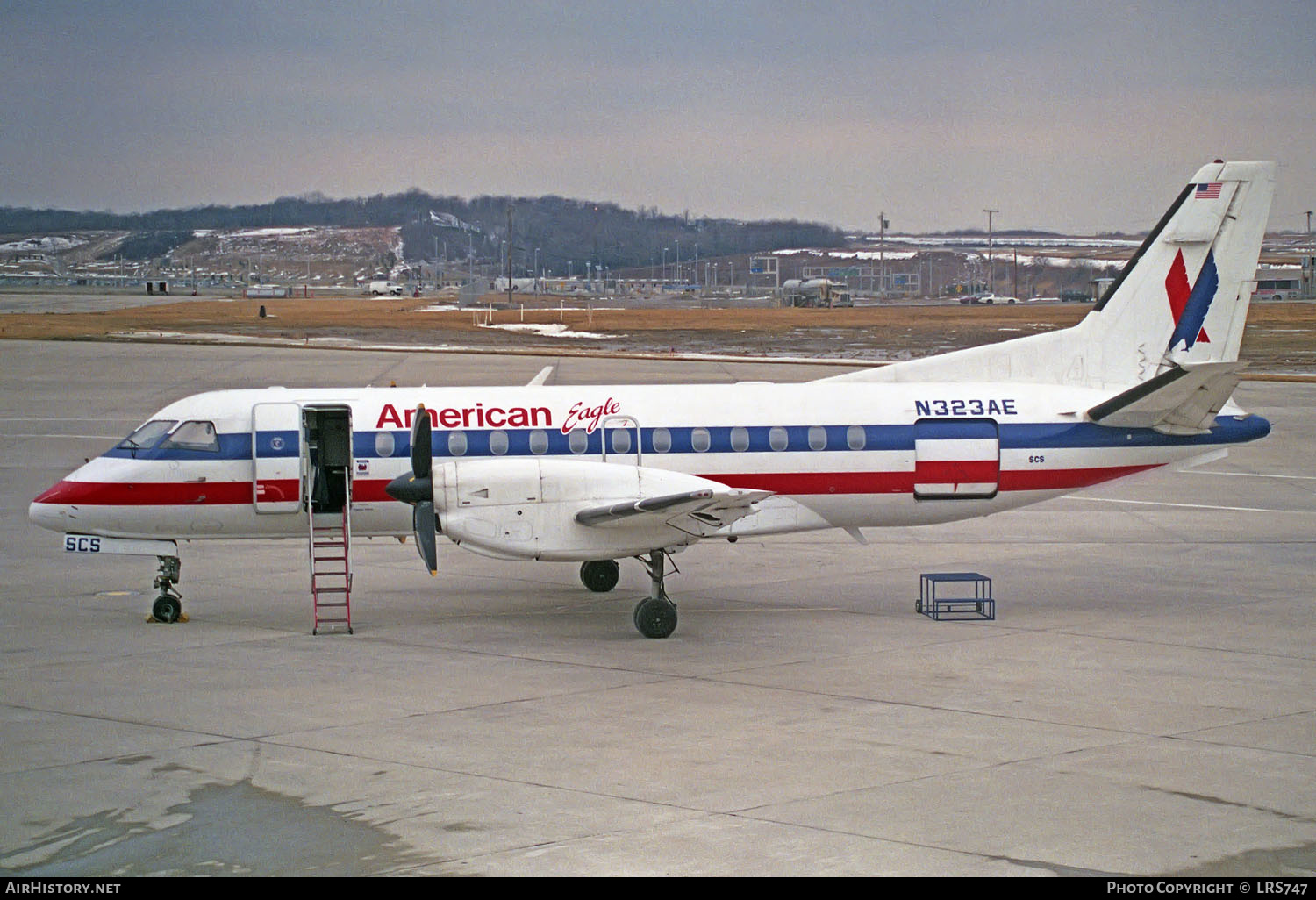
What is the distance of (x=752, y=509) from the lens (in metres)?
20.9

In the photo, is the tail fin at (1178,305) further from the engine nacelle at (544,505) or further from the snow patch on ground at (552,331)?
the snow patch on ground at (552,331)

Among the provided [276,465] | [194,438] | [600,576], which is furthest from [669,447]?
[194,438]

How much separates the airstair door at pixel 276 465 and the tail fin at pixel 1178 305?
10133mm

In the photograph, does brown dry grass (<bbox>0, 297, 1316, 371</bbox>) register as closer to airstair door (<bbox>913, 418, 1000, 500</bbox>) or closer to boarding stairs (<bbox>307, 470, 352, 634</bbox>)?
airstair door (<bbox>913, 418, 1000, 500</bbox>)

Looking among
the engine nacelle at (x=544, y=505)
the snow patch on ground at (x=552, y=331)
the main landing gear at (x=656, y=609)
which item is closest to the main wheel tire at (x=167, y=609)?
the engine nacelle at (x=544, y=505)

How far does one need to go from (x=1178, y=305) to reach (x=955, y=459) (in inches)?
195

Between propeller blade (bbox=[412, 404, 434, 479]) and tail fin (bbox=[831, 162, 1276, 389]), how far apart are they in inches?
329

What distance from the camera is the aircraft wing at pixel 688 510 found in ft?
59.8

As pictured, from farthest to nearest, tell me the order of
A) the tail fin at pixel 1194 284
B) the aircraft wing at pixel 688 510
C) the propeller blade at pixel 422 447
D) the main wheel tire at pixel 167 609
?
the tail fin at pixel 1194 284 → the main wheel tire at pixel 167 609 → the propeller blade at pixel 422 447 → the aircraft wing at pixel 688 510

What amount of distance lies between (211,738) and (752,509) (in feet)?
30.2

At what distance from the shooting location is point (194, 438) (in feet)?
69.1

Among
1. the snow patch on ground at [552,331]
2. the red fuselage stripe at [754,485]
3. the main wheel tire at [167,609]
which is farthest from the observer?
the snow patch on ground at [552,331]
